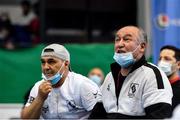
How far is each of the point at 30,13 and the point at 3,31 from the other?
70 centimetres

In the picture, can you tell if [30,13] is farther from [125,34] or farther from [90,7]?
[125,34]

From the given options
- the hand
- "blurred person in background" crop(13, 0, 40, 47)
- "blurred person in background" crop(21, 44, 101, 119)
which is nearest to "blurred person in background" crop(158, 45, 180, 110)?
"blurred person in background" crop(21, 44, 101, 119)

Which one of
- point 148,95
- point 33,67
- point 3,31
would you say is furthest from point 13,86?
point 148,95

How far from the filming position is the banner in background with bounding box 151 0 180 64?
948 cm

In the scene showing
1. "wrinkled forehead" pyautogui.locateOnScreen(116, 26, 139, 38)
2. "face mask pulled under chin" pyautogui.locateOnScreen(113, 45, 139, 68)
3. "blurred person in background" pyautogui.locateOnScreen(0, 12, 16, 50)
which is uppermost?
"wrinkled forehead" pyautogui.locateOnScreen(116, 26, 139, 38)

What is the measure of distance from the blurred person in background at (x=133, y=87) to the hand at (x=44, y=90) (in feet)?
1.35

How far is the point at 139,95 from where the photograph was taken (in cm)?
473

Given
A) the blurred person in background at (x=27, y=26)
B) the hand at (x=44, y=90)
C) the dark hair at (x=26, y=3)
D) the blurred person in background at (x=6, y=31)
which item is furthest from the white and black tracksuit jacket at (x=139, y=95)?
the dark hair at (x=26, y=3)

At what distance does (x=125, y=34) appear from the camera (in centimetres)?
492

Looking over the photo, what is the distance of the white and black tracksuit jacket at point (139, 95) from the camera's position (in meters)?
4.64

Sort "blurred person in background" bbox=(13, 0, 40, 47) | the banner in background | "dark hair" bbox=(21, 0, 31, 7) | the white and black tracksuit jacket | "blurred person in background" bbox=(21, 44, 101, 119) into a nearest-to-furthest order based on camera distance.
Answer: the white and black tracksuit jacket
"blurred person in background" bbox=(21, 44, 101, 119)
the banner in background
"blurred person in background" bbox=(13, 0, 40, 47)
"dark hair" bbox=(21, 0, 31, 7)

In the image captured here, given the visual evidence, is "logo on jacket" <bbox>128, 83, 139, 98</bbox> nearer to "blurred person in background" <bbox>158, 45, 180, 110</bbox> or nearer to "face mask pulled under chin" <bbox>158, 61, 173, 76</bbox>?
"blurred person in background" <bbox>158, 45, 180, 110</bbox>

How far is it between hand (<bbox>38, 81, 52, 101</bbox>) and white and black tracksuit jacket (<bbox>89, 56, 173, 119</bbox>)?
44 cm

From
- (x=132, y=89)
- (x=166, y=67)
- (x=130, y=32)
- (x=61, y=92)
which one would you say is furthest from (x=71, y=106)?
(x=166, y=67)
